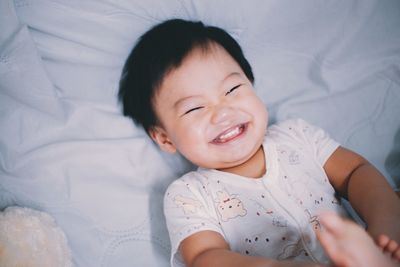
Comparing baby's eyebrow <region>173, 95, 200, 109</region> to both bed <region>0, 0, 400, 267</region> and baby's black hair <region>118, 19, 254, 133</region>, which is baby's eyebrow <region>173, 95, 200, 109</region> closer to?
baby's black hair <region>118, 19, 254, 133</region>

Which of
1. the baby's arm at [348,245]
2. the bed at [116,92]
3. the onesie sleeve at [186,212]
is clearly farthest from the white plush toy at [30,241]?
the baby's arm at [348,245]

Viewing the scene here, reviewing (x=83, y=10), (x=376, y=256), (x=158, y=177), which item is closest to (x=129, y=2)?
(x=83, y=10)

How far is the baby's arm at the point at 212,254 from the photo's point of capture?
693 mm

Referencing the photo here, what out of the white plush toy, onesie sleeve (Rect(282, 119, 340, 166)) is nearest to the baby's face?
onesie sleeve (Rect(282, 119, 340, 166))

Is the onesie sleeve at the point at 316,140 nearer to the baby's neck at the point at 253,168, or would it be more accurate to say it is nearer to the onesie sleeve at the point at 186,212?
the baby's neck at the point at 253,168

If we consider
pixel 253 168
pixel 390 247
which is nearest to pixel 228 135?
pixel 253 168

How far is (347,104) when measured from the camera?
1188mm

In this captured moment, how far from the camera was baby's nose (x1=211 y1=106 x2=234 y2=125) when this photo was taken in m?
0.89

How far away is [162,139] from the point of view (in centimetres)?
103

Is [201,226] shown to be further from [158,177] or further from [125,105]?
[125,105]

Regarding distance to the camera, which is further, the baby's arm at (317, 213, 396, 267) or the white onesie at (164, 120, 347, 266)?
the white onesie at (164, 120, 347, 266)

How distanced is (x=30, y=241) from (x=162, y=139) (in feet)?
1.33

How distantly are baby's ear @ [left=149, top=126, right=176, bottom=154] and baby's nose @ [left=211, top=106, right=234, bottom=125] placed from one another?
177 millimetres

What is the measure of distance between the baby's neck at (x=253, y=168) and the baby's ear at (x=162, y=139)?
0.53ft
